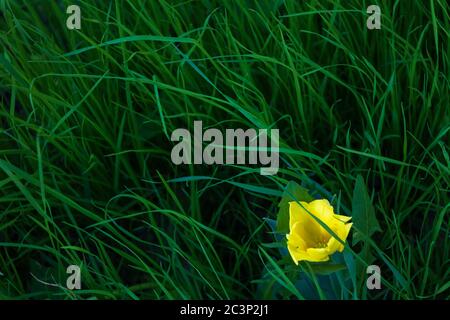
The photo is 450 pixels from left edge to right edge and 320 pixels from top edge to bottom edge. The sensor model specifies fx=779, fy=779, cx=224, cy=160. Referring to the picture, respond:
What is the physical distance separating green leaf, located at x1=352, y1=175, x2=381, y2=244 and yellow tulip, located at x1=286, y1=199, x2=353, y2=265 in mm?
21

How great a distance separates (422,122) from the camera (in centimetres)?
115

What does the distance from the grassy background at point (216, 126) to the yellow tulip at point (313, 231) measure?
69mm

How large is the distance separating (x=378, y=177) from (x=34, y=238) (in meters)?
0.54

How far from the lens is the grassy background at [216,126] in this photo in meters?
1.11

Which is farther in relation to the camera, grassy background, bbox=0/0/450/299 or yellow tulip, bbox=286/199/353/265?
grassy background, bbox=0/0/450/299

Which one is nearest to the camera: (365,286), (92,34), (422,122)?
(365,286)

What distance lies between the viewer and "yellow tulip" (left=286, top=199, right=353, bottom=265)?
986 millimetres

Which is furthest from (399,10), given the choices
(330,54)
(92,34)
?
(92,34)

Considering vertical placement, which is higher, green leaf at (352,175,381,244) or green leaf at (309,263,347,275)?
green leaf at (352,175,381,244)

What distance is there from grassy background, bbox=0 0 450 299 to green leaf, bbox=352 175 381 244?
0.06m

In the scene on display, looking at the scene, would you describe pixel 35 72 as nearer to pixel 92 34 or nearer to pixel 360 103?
pixel 92 34

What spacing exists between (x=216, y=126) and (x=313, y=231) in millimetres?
251

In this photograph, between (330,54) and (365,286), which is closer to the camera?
(365,286)

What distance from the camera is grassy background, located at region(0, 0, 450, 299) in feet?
3.65
